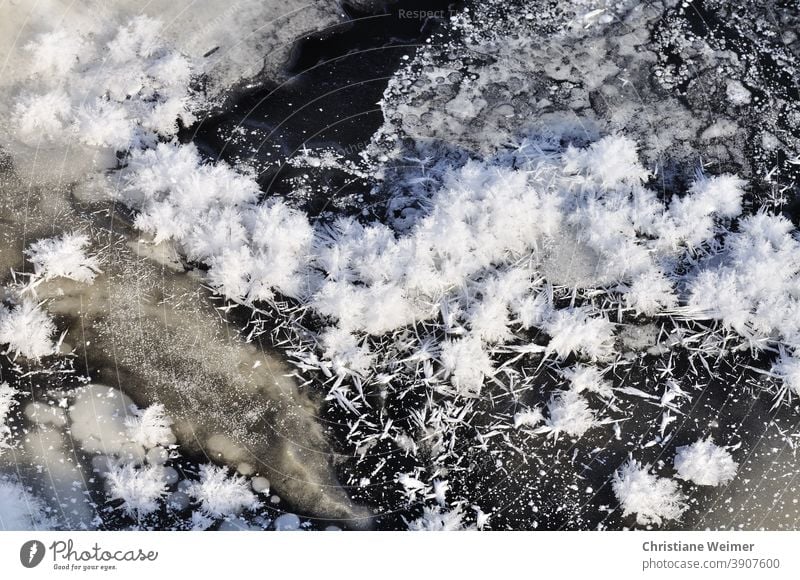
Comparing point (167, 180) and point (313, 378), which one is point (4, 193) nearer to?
point (167, 180)

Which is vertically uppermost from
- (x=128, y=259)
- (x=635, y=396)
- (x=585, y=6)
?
(x=585, y=6)

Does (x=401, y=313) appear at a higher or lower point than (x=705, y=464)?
higher

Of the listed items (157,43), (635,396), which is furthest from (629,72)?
(157,43)

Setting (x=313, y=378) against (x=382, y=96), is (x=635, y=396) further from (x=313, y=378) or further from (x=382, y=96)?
(x=382, y=96)

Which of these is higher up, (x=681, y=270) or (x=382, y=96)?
(x=382, y=96)

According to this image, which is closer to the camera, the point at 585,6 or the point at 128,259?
the point at 128,259

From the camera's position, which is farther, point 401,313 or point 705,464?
point 401,313

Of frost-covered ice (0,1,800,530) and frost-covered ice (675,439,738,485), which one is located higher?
frost-covered ice (0,1,800,530)

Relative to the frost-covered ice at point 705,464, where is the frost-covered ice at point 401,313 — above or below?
above
